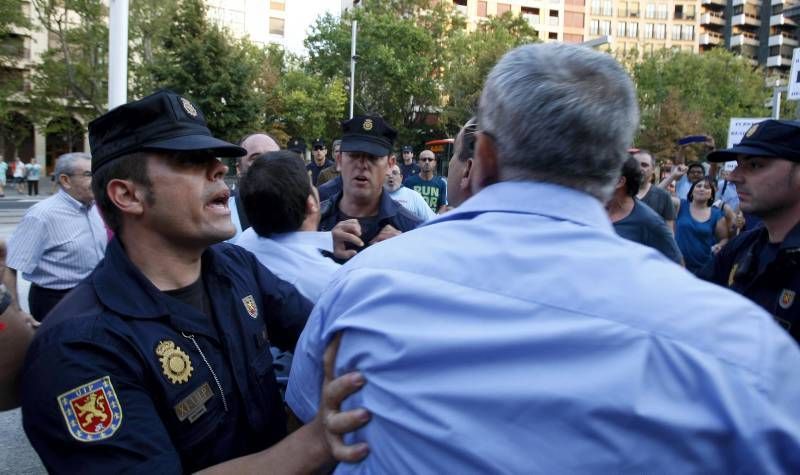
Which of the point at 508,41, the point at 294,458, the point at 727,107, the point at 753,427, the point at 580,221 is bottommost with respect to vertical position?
the point at 294,458

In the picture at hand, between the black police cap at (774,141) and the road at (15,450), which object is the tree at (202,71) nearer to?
the road at (15,450)

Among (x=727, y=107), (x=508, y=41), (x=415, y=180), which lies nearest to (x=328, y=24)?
(x=508, y=41)

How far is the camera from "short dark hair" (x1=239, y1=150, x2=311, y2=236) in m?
2.58

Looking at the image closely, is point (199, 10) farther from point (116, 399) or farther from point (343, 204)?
point (116, 399)

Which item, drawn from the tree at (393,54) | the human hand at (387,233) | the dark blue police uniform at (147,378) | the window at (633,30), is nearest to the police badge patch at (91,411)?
the dark blue police uniform at (147,378)

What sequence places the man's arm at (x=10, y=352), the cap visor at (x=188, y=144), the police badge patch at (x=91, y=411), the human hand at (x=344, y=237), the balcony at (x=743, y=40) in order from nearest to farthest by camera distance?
1. the police badge patch at (x=91, y=411)
2. the man's arm at (x=10, y=352)
3. the cap visor at (x=188, y=144)
4. the human hand at (x=344, y=237)
5. the balcony at (x=743, y=40)

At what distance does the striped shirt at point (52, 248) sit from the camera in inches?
181

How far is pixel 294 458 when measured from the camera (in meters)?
1.39

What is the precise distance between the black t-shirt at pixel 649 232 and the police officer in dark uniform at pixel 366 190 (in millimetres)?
1483

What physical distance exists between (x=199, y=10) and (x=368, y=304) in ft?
102

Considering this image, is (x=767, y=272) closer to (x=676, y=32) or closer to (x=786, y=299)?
(x=786, y=299)

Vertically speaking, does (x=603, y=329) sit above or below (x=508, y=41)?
below

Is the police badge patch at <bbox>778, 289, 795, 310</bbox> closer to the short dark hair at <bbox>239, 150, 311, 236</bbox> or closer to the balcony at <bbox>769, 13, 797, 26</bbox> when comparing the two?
the short dark hair at <bbox>239, 150, 311, 236</bbox>

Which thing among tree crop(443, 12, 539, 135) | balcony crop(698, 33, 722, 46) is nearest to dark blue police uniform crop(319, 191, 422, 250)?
tree crop(443, 12, 539, 135)
